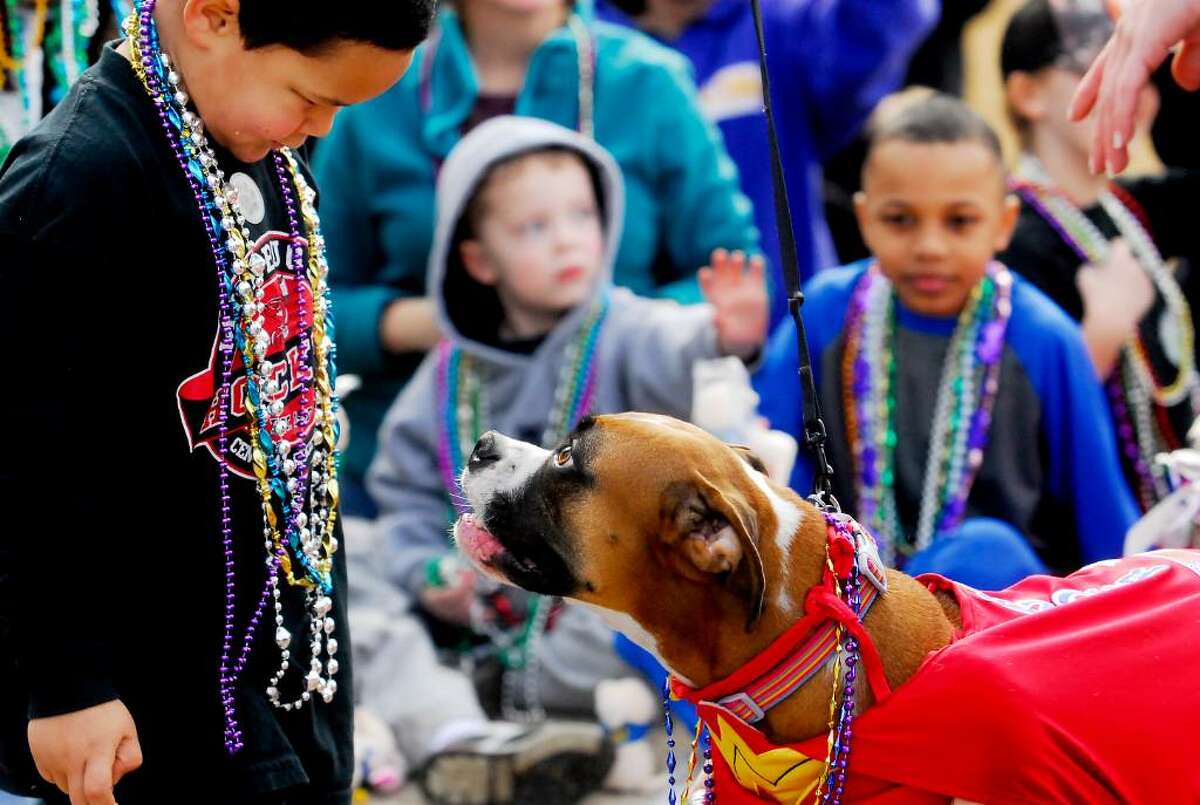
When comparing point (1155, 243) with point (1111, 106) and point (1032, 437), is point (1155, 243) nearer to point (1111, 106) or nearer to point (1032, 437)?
point (1032, 437)

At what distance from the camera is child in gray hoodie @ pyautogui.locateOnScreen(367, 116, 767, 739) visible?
381cm

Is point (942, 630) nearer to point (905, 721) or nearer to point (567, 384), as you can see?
point (905, 721)

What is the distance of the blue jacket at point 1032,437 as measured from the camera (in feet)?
11.7

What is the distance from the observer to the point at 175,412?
1.95 metres

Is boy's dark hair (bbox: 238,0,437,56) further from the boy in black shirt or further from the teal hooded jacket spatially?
the teal hooded jacket

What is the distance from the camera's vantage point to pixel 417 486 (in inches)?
159

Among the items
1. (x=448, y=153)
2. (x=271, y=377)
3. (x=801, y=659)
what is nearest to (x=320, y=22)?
(x=271, y=377)

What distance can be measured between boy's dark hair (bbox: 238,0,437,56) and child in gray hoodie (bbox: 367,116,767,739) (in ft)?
6.22

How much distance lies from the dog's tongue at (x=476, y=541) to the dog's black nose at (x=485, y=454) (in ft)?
0.27

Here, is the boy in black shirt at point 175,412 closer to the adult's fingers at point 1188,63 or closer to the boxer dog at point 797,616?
the boxer dog at point 797,616

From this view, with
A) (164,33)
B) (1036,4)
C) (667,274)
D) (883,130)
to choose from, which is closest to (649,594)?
(164,33)

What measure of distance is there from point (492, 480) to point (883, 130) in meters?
1.91

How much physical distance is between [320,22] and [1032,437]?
2.24m

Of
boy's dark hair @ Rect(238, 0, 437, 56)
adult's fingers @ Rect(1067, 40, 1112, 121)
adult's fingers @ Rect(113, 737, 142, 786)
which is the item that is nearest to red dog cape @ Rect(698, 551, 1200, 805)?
adult's fingers @ Rect(113, 737, 142, 786)
